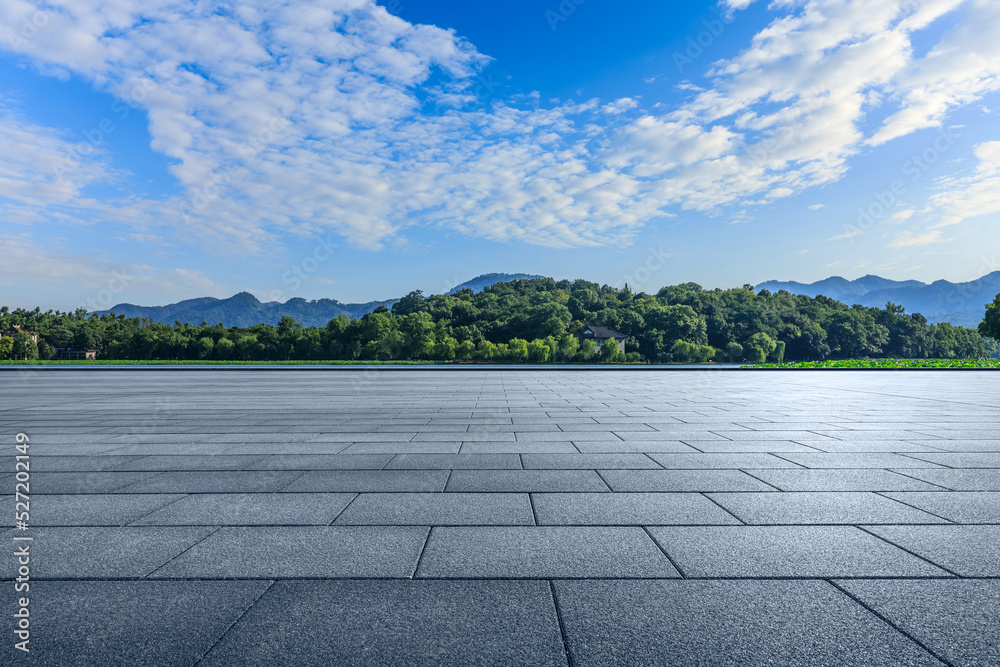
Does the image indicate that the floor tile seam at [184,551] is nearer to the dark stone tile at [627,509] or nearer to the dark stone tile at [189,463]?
the dark stone tile at [189,463]

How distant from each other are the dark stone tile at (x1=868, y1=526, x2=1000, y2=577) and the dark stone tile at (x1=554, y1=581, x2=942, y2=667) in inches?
40.1

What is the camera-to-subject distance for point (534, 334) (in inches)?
2773

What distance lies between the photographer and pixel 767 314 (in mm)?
77812

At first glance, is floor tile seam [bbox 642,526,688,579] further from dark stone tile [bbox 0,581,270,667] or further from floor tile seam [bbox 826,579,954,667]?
dark stone tile [bbox 0,581,270,667]

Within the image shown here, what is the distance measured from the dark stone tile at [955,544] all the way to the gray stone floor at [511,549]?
26 millimetres

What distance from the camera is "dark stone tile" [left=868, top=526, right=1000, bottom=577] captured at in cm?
314

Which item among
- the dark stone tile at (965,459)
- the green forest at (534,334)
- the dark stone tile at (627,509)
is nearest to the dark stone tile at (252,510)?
the dark stone tile at (627,509)

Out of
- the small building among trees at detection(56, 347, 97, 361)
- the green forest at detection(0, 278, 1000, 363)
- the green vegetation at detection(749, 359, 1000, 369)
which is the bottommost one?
the small building among trees at detection(56, 347, 97, 361)

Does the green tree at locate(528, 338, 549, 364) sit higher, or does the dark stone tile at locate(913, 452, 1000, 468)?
the green tree at locate(528, 338, 549, 364)

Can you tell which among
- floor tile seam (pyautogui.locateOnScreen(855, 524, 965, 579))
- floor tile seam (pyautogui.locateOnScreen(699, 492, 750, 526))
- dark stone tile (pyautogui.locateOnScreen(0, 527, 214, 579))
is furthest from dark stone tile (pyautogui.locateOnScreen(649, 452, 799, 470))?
dark stone tile (pyautogui.locateOnScreen(0, 527, 214, 579))

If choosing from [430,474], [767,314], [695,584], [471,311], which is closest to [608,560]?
[695,584]

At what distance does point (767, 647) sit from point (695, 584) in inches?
24.0

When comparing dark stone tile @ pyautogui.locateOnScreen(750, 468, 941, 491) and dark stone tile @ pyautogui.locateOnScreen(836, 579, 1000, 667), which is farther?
dark stone tile @ pyautogui.locateOnScreen(750, 468, 941, 491)

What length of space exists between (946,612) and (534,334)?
67.9 meters
